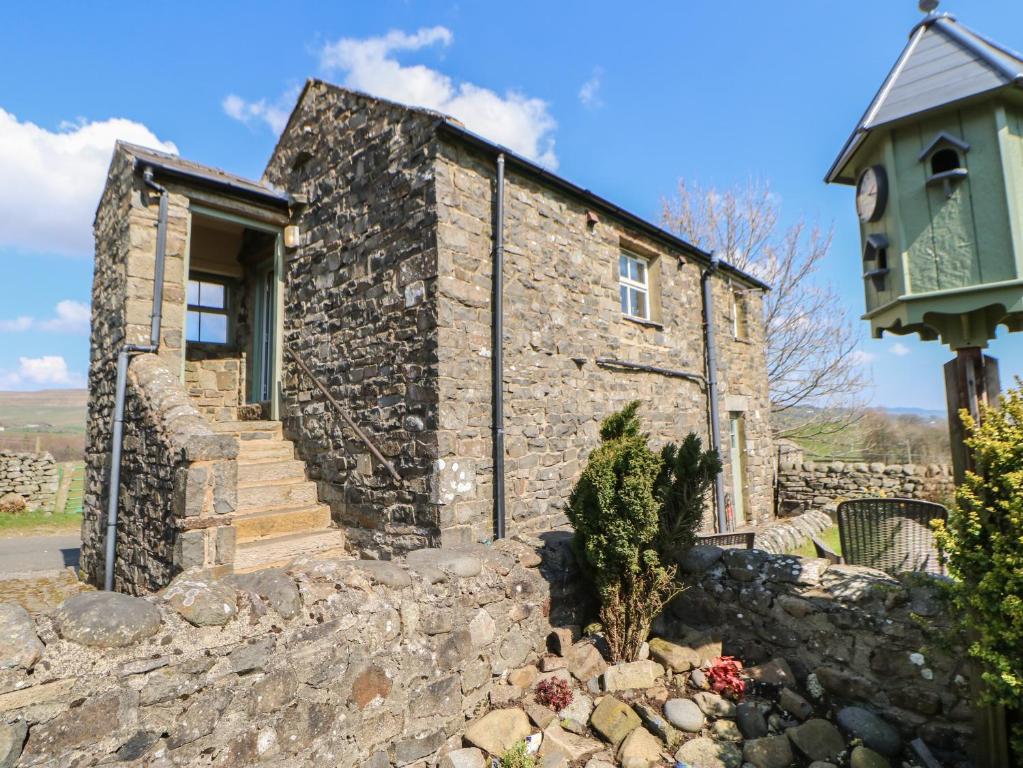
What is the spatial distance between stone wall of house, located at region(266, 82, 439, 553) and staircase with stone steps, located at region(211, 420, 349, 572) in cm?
20

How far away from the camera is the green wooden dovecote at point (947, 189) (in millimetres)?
2754

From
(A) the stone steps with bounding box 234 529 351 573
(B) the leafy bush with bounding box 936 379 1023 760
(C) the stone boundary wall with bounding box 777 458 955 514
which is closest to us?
(B) the leafy bush with bounding box 936 379 1023 760

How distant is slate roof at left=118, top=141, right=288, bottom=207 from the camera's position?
21.4ft

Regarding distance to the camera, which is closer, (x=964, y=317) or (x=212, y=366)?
(x=964, y=317)

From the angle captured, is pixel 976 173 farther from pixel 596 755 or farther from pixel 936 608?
pixel 596 755

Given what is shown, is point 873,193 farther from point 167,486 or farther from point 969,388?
point 167,486

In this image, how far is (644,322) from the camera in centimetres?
852

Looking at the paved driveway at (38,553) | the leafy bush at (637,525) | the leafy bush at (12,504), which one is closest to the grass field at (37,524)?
the leafy bush at (12,504)

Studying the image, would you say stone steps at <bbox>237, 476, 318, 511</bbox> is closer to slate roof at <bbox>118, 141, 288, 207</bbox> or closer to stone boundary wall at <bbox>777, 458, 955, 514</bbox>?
slate roof at <bbox>118, 141, 288, 207</bbox>

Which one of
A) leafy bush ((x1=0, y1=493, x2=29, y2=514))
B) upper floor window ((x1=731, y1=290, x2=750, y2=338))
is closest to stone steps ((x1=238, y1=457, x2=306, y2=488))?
upper floor window ((x1=731, y1=290, x2=750, y2=338))

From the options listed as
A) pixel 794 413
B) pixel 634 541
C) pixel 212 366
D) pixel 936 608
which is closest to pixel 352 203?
pixel 212 366

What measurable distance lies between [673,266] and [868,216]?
245 inches

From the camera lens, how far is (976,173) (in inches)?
112

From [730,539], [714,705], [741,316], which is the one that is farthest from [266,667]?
[741,316]
